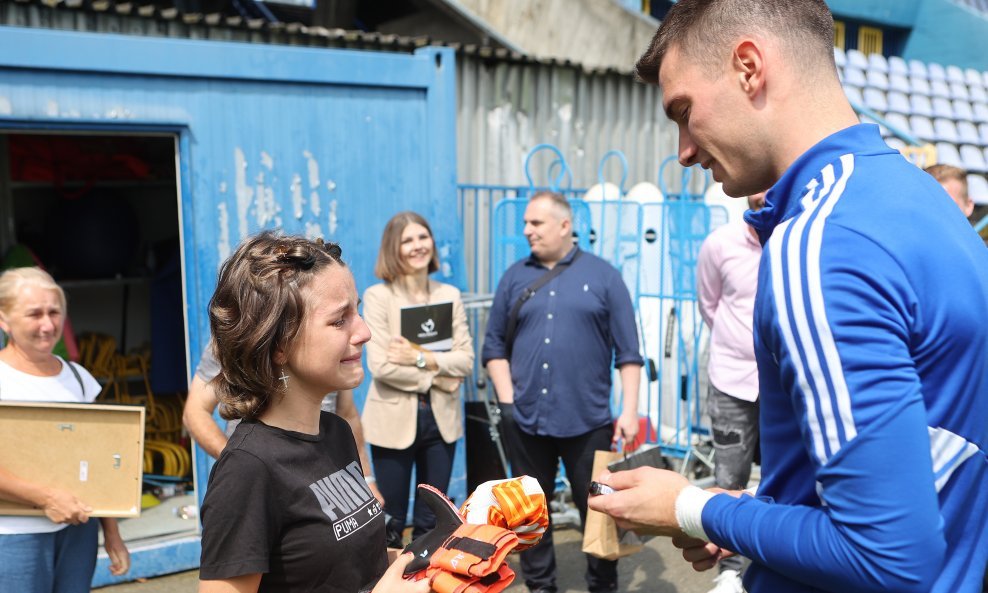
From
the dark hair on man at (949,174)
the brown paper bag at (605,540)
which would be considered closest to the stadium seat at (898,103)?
the dark hair on man at (949,174)

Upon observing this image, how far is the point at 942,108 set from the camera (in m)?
13.5

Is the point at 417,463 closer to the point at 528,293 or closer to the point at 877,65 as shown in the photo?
the point at 528,293

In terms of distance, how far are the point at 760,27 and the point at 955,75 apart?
51.5 feet

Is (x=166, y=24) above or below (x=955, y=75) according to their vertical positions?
below

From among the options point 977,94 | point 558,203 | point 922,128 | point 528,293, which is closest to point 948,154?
point 922,128

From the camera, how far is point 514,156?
25.1 ft

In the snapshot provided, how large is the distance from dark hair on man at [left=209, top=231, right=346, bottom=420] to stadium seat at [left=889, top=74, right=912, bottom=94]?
13546mm

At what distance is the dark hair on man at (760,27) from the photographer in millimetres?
1464

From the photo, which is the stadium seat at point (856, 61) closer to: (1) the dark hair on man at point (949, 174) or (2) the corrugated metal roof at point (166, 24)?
(2) the corrugated metal roof at point (166, 24)

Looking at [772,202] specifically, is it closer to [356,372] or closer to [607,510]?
[607,510]

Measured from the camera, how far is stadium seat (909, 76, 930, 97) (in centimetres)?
1376

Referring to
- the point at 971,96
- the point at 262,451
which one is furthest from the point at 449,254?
the point at 971,96

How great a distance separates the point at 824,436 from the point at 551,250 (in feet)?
11.9

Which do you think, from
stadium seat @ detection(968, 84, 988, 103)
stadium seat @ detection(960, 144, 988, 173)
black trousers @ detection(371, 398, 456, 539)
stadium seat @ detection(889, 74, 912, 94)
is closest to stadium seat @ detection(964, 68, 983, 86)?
stadium seat @ detection(968, 84, 988, 103)
